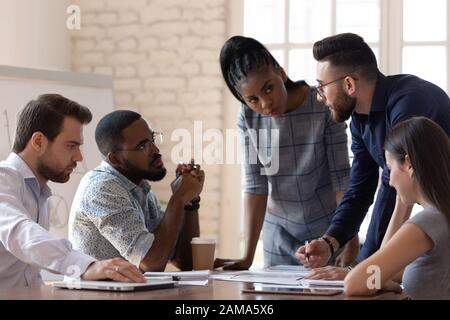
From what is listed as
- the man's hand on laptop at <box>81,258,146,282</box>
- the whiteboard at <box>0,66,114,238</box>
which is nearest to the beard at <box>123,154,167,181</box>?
the man's hand on laptop at <box>81,258,146,282</box>

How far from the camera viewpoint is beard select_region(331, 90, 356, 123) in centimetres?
232

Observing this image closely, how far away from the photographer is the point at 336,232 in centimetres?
242

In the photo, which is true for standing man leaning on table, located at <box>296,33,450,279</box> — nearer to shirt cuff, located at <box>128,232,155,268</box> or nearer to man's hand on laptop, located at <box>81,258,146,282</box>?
shirt cuff, located at <box>128,232,155,268</box>

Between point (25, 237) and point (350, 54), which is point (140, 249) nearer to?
point (25, 237)

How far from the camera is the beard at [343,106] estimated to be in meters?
2.32

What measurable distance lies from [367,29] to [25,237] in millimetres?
3225

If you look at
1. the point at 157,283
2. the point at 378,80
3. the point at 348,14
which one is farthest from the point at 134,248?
the point at 348,14

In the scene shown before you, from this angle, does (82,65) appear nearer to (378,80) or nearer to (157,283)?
(378,80)

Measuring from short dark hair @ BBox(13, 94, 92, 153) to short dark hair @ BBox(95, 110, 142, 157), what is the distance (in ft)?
0.77

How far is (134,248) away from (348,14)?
2.83 meters
